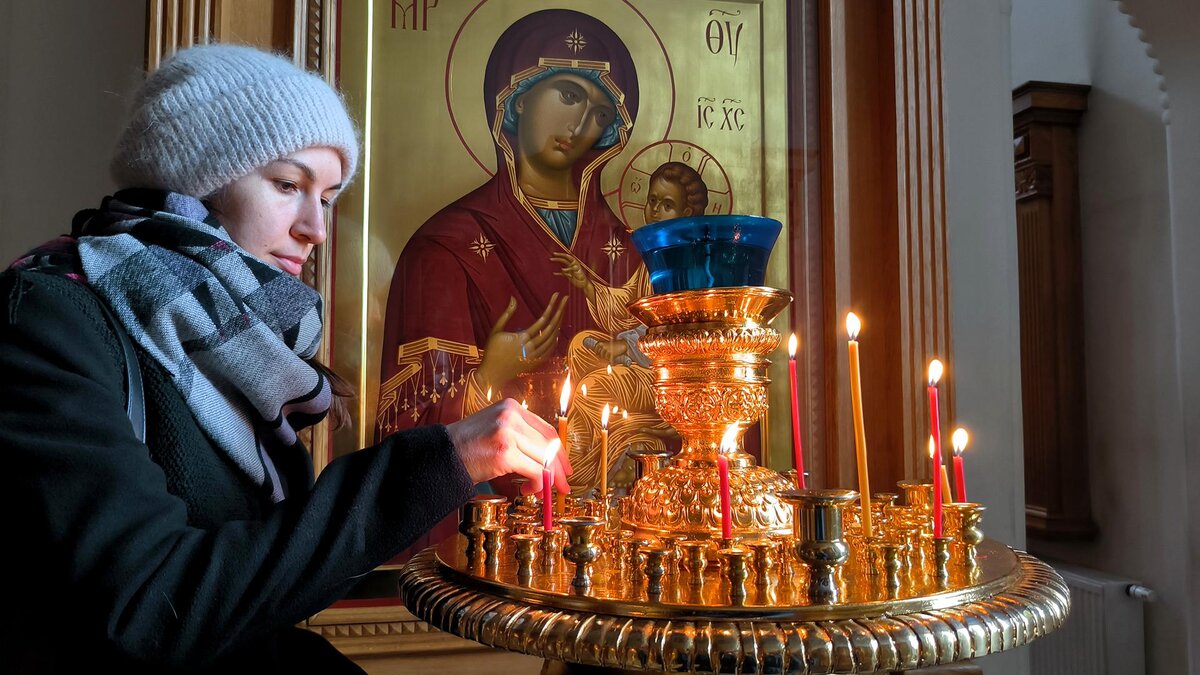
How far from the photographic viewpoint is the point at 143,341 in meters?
0.92

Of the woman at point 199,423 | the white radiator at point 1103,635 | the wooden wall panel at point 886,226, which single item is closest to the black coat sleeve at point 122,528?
the woman at point 199,423

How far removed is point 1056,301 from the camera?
3.92 m

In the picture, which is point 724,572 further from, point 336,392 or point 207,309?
point 336,392

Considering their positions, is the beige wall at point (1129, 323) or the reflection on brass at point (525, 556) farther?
the beige wall at point (1129, 323)

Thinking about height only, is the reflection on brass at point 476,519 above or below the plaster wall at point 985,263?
below

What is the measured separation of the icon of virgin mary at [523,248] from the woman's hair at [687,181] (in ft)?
0.44

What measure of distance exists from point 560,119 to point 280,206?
1.06m

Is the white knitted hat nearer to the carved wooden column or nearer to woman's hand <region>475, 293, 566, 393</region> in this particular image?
woman's hand <region>475, 293, 566, 393</region>

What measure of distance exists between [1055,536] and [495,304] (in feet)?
10.5

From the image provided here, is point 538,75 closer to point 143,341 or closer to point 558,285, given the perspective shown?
point 558,285

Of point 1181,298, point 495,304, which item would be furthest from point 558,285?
point 1181,298

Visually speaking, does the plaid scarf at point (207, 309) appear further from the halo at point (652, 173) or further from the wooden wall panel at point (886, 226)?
the wooden wall panel at point (886, 226)

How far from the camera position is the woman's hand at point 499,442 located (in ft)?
3.24

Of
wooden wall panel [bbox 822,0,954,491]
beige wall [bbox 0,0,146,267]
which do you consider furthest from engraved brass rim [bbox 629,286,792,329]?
beige wall [bbox 0,0,146,267]
